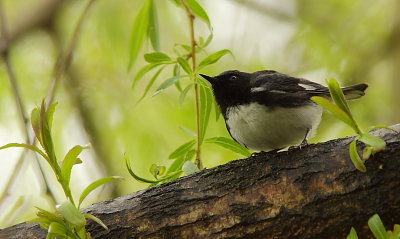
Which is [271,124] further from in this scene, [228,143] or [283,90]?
[228,143]

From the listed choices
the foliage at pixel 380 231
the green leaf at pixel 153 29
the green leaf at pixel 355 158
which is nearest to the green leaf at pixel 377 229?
the foliage at pixel 380 231

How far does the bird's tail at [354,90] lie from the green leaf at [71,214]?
1924 millimetres

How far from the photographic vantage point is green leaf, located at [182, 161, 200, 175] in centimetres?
265

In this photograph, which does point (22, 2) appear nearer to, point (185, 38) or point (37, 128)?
point (185, 38)

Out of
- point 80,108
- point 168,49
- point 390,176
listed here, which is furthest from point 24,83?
point 390,176

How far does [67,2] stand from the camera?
5.05m

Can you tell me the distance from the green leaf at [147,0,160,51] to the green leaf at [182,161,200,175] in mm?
802

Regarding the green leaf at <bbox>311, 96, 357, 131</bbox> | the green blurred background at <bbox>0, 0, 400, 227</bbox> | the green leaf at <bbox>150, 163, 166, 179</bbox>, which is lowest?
the green leaf at <bbox>311, 96, 357, 131</bbox>

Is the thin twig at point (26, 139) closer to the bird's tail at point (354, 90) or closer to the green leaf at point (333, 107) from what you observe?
the green leaf at point (333, 107)

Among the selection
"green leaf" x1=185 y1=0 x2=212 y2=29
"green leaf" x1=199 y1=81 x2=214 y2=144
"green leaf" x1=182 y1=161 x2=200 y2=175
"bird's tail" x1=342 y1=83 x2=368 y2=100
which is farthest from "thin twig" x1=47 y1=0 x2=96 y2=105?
"bird's tail" x1=342 y1=83 x2=368 y2=100

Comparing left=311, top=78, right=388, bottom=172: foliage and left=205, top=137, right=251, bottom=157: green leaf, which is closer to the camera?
left=311, top=78, right=388, bottom=172: foliage

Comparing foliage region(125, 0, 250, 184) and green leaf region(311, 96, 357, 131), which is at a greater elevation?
foliage region(125, 0, 250, 184)

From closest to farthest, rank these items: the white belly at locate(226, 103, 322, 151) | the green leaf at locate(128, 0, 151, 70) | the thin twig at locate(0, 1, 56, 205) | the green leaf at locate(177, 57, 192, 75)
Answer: the green leaf at locate(177, 57, 192, 75)
the thin twig at locate(0, 1, 56, 205)
the green leaf at locate(128, 0, 151, 70)
the white belly at locate(226, 103, 322, 151)

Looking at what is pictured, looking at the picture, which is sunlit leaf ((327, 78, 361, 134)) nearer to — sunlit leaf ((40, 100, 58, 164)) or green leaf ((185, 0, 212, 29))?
green leaf ((185, 0, 212, 29))
